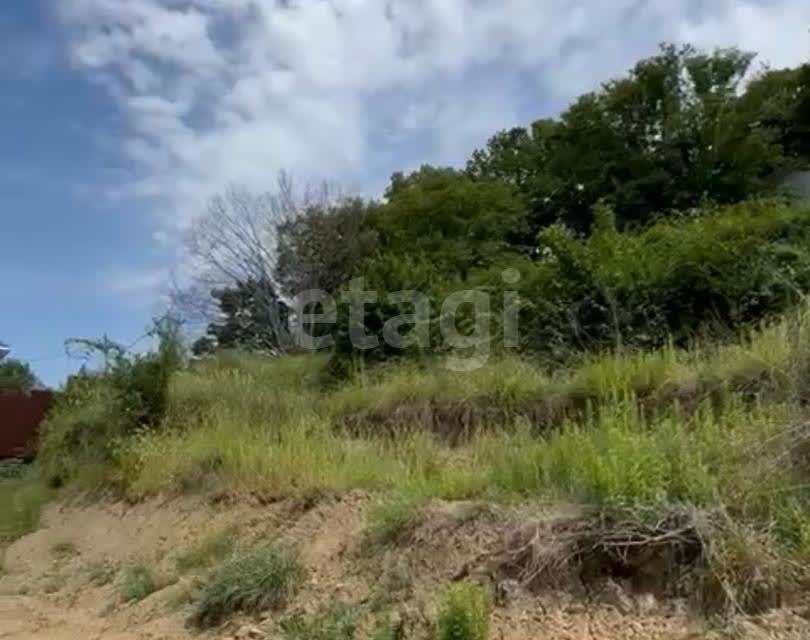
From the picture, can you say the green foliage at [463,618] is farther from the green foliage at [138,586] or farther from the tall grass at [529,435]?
the green foliage at [138,586]

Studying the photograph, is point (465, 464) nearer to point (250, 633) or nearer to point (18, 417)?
point (250, 633)

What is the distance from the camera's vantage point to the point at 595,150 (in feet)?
75.0

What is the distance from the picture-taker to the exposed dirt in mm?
3908

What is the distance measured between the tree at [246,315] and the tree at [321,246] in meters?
0.62

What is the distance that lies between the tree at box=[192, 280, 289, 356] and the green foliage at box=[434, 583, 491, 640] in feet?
57.0

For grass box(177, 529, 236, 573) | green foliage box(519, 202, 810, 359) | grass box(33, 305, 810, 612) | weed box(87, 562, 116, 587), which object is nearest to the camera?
grass box(33, 305, 810, 612)

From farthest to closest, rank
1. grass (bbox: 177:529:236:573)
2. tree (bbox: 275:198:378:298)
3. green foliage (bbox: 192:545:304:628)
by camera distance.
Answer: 1. tree (bbox: 275:198:378:298)
2. grass (bbox: 177:529:236:573)
3. green foliage (bbox: 192:545:304:628)

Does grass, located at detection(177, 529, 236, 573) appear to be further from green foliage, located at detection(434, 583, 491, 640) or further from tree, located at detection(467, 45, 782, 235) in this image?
tree, located at detection(467, 45, 782, 235)

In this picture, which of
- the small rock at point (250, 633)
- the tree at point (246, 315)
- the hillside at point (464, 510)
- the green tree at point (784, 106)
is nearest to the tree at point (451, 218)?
the tree at point (246, 315)

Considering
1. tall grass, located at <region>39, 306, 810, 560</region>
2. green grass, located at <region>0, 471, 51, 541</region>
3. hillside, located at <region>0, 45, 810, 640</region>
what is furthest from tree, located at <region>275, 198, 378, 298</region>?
green grass, located at <region>0, 471, 51, 541</region>

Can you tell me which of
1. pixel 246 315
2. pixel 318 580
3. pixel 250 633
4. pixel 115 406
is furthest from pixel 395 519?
pixel 246 315

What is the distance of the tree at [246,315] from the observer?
2156cm

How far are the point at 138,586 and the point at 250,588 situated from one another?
159 centimetres

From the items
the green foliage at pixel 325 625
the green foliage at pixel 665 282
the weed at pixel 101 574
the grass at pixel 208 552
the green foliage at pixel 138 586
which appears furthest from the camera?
the green foliage at pixel 665 282
